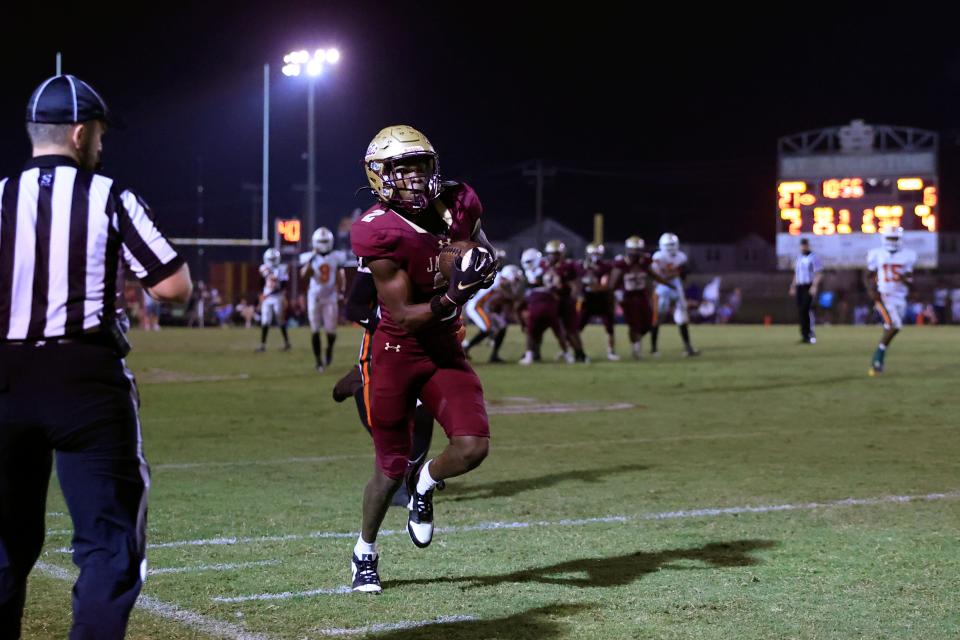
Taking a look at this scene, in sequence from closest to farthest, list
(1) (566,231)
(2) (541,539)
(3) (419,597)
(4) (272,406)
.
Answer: (3) (419,597) < (2) (541,539) < (4) (272,406) < (1) (566,231)

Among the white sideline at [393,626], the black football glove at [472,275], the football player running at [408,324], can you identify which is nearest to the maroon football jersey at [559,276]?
the football player running at [408,324]

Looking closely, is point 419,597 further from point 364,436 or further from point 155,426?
point 155,426

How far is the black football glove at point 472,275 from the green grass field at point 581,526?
127 cm

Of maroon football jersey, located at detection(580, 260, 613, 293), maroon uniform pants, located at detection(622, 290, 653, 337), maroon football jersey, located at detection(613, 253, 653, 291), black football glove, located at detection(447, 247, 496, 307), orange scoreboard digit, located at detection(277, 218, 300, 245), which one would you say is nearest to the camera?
black football glove, located at detection(447, 247, 496, 307)

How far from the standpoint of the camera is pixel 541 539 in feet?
21.8

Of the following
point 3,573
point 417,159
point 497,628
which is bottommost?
point 497,628

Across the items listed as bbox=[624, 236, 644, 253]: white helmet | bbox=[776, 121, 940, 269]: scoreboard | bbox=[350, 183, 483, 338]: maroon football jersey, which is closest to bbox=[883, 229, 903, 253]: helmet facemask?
bbox=[624, 236, 644, 253]: white helmet

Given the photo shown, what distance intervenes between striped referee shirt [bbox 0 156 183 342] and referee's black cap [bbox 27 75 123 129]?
0.16m

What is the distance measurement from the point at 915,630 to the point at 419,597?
1965mm

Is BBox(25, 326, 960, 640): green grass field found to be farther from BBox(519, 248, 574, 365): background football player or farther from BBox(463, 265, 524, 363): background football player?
BBox(463, 265, 524, 363): background football player

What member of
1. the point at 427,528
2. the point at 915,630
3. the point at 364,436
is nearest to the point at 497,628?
the point at 427,528

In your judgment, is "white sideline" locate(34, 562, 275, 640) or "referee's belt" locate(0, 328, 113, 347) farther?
"white sideline" locate(34, 562, 275, 640)

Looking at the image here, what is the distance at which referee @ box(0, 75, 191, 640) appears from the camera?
3656 millimetres

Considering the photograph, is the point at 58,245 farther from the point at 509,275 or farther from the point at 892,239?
the point at 509,275
